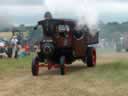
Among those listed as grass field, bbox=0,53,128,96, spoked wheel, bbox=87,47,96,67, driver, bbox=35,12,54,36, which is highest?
driver, bbox=35,12,54,36

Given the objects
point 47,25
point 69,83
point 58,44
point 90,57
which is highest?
point 47,25

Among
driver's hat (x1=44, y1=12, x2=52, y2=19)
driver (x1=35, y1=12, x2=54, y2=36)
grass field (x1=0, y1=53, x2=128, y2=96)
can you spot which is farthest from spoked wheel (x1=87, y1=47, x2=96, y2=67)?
driver's hat (x1=44, y1=12, x2=52, y2=19)

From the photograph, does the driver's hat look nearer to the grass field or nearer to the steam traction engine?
the steam traction engine

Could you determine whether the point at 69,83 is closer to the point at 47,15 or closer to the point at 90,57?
the point at 47,15

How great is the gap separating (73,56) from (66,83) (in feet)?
14.0

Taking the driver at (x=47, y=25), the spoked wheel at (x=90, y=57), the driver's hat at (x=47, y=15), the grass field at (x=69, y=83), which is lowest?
the grass field at (x=69, y=83)

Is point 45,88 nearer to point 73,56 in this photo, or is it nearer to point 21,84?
point 21,84

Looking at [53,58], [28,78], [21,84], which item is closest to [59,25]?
[53,58]

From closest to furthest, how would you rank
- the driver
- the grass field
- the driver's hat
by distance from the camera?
the grass field → the driver → the driver's hat

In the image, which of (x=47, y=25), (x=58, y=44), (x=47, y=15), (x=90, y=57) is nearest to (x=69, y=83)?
(x=58, y=44)

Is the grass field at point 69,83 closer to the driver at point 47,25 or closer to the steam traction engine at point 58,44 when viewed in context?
the steam traction engine at point 58,44

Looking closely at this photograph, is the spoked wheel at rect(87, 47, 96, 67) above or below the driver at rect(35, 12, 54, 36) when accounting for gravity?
below

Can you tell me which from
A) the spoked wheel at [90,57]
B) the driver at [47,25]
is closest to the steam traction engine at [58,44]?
the driver at [47,25]

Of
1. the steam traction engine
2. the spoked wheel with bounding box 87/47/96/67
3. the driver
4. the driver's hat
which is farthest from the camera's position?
the spoked wheel with bounding box 87/47/96/67
